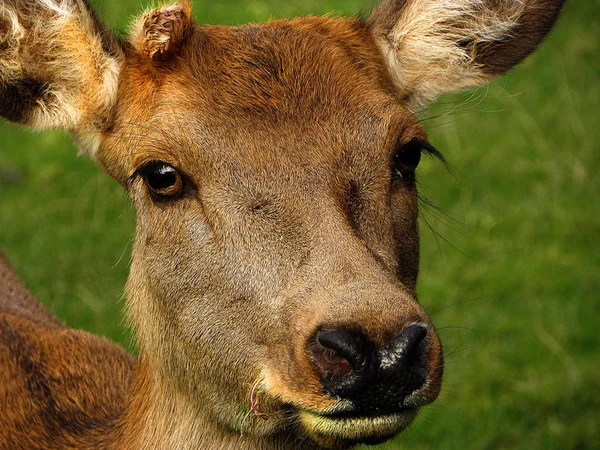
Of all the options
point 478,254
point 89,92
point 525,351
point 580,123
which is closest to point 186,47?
point 89,92

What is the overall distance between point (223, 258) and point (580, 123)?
303 inches

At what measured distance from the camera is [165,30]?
453 centimetres

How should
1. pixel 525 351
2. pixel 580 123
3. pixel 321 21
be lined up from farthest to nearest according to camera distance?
pixel 580 123 < pixel 525 351 < pixel 321 21

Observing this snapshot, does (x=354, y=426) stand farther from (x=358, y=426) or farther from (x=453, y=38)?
(x=453, y=38)

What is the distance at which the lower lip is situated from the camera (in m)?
3.62

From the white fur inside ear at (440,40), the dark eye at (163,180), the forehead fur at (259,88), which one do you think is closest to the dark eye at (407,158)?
the forehead fur at (259,88)

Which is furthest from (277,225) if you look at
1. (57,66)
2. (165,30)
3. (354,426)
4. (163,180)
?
(57,66)

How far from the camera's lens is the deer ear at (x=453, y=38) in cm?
507

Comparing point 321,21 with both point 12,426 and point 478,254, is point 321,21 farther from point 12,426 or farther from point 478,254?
point 478,254

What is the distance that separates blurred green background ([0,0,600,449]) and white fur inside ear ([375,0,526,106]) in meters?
1.25

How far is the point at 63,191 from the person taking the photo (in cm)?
1020

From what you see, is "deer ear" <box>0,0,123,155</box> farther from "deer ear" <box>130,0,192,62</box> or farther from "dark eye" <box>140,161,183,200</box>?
"dark eye" <box>140,161,183,200</box>

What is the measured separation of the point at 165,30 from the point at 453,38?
5.31ft

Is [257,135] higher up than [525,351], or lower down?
higher up
